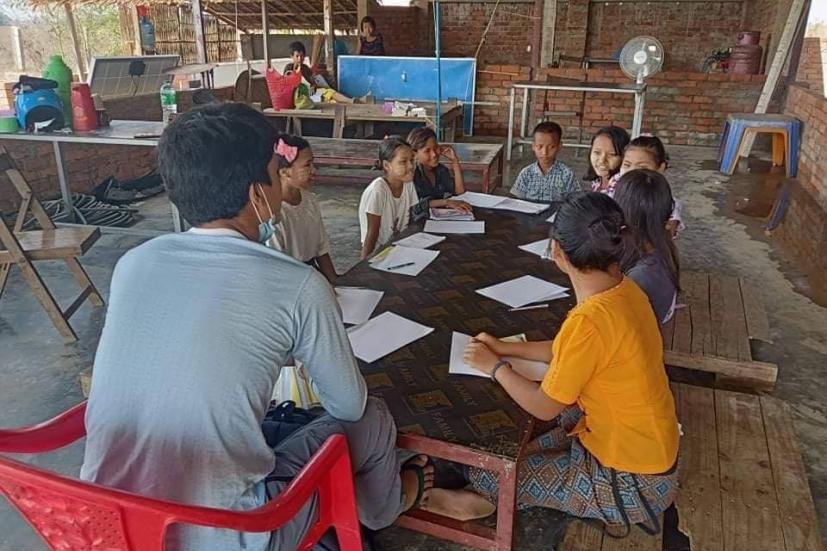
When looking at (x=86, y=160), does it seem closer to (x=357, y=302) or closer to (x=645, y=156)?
(x=357, y=302)

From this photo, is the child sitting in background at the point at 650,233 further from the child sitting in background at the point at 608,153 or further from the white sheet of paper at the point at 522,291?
the child sitting in background at the point at 608,153

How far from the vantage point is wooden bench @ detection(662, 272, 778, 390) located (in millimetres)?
2160

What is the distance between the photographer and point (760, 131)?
648 cm

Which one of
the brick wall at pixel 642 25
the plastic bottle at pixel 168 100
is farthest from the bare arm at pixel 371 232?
the brick wall at pixel 642 25

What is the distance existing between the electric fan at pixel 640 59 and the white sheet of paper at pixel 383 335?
16.5ft

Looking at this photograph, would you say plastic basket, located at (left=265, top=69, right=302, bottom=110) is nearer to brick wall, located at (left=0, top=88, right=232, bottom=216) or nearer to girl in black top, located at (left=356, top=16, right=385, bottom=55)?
brick wall, located at (left=0, top=88, right=232, bottom=216)

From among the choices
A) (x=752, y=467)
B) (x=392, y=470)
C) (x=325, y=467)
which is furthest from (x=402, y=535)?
(x=752, y=467)

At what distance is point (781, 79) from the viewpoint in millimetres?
7668

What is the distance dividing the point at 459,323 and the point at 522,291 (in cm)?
32

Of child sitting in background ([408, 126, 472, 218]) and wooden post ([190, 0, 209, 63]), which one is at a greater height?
wooden post ([190, 0, 209, 63])

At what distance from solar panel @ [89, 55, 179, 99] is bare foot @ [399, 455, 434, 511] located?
3.72 m

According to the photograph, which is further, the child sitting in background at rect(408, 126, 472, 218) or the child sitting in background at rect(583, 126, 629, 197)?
the child sitting in background at rect(408, 126, 472, 218)

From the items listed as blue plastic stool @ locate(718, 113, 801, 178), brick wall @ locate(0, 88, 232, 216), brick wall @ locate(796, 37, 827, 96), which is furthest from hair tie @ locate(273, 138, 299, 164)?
brick wall @ locate(796, 37, 827, 96)

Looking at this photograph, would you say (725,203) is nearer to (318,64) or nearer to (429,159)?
(429,159)
